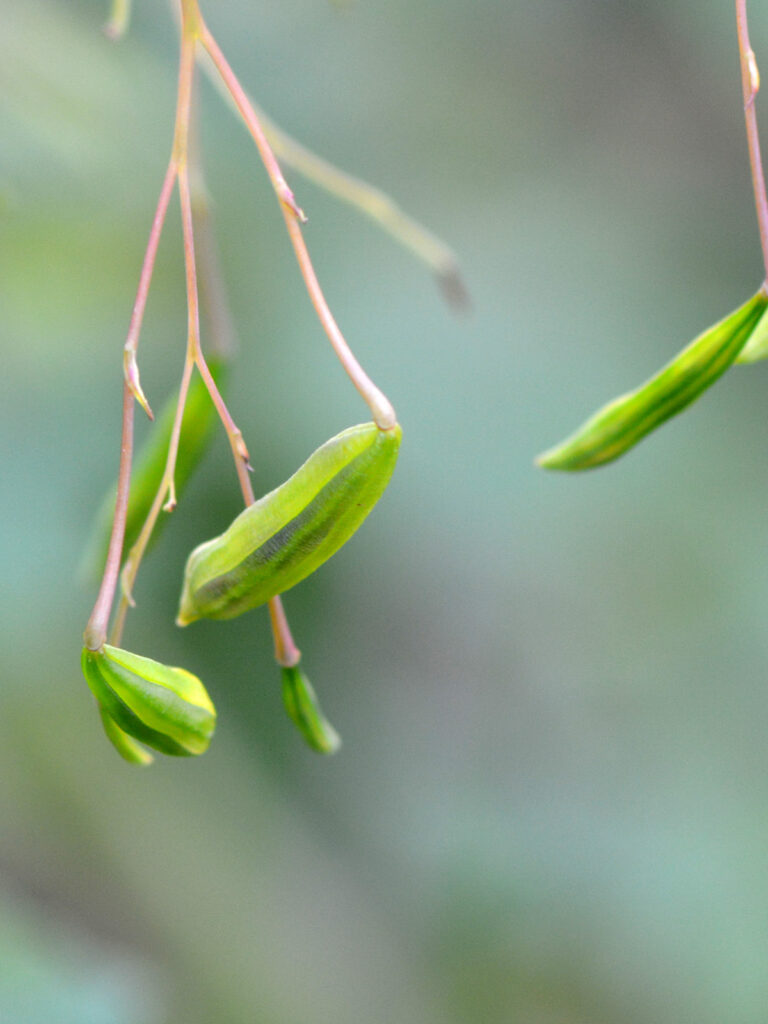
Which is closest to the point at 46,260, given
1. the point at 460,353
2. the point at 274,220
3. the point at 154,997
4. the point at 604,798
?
the point at 274,220

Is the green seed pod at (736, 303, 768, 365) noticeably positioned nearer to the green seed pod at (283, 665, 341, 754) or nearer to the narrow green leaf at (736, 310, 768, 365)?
the narrow green leaf at (736, 310, 768, 365)

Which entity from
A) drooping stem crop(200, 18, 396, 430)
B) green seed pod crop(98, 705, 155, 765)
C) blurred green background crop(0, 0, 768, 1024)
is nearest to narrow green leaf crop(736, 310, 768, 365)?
drooping stem crop(200, 18, 396, 430)

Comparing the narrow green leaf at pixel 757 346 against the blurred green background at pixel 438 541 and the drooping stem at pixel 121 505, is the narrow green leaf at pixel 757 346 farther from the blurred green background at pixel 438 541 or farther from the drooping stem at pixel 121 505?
the blurred green background at pixel 438 541

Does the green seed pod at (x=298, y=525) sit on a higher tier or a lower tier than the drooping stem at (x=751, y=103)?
lower

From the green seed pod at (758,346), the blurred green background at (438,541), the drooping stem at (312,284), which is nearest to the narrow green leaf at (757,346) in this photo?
the green seed pod at (758,346)

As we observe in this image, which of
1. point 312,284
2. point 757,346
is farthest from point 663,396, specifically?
point 312,284

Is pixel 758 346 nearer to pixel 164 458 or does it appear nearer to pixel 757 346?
pixel 757 346

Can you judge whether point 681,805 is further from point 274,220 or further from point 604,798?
point 274,220
